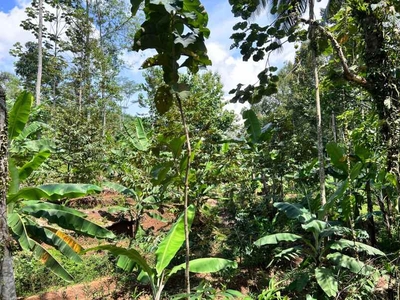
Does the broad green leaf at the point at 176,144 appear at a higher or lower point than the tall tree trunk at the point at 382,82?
lower

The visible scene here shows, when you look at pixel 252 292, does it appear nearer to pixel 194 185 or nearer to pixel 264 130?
pixel 194 185

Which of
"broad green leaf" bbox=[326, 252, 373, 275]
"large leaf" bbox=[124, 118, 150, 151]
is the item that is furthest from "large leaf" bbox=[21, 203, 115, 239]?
"broad green leaf" bbox=[326, 252, 373, 275]

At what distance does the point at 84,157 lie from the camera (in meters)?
11.7

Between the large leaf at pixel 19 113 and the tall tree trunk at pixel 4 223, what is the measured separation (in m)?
1.42

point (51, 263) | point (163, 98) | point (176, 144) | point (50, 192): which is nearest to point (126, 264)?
point (51, 263)

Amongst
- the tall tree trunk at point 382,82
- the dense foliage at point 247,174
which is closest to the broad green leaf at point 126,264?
the dense foliage at point 247,174

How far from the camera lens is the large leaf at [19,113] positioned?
443cm

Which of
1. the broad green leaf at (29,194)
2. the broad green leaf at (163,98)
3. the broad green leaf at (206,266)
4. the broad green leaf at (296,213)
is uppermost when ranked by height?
the broad green leaf at (163,98)

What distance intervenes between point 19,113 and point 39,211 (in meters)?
1.58

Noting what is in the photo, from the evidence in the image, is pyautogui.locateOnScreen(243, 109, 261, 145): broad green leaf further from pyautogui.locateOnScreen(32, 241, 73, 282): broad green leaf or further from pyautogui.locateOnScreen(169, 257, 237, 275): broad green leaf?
pyautogui.locateOnScreen(32, 241, 73, 282): broad green leaf

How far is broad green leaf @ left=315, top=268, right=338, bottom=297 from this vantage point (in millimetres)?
4180

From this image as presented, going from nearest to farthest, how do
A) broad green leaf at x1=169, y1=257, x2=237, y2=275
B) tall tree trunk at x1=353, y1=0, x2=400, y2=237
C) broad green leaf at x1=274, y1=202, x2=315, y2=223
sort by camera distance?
1. tall tree trunk at x1=353, y1=0, x2=400, y2=237
2. broad green leaf at x1=169, y1=257, x2=237, y2=275
3. broad green leaf at x1=274, y1=202, x2=315, y2=223

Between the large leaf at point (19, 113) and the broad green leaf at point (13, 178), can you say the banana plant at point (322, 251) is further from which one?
the large leaf at point (19, 113)

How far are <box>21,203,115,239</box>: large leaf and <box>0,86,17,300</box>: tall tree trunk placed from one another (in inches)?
55.5
